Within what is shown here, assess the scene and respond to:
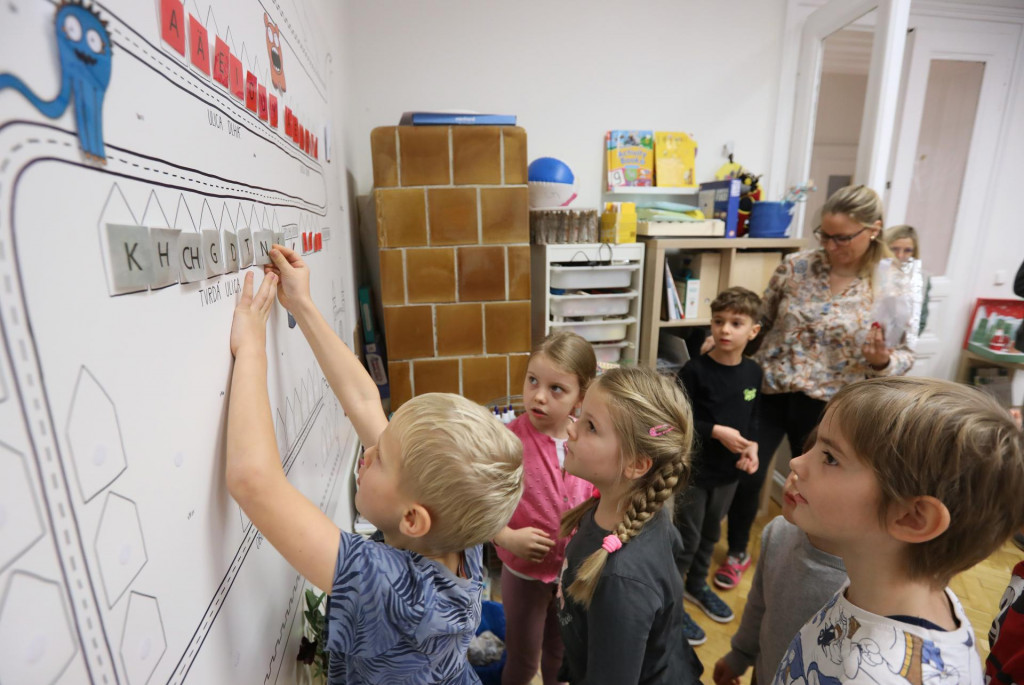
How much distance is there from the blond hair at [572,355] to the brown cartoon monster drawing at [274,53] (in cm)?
77

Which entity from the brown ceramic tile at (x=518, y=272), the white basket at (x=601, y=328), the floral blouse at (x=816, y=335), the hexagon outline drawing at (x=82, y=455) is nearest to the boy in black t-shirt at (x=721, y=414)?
the floral blouse at (x=816, y=335)

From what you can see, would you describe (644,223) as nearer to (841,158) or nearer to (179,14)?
(179,14)

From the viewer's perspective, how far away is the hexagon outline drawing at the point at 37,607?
27 cm

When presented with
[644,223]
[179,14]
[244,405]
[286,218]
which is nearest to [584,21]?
[644,223]

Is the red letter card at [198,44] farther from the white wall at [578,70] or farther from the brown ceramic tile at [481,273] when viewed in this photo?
the white wall at [578,70]

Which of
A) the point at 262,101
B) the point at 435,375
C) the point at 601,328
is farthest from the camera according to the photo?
the point at 601,328

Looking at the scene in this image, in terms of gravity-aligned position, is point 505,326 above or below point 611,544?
above

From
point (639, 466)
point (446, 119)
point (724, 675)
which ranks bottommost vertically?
point (724, 675)

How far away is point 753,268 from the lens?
2369 millimetres

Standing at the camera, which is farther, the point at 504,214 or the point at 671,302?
the point at 671,302

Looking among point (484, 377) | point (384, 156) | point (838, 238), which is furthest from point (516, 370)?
point (838, 238)

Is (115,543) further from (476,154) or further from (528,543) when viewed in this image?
(476,154)

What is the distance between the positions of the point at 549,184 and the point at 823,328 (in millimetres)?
1190

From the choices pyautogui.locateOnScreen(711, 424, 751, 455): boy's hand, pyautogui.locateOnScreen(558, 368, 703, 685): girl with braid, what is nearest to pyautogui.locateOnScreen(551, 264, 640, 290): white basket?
pyautogui.locateOnScreen(711, 424, 751, 455): boy's hand
